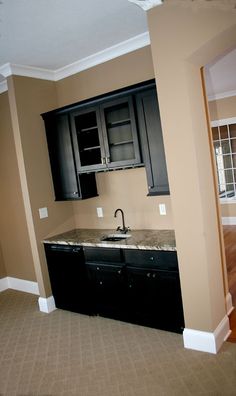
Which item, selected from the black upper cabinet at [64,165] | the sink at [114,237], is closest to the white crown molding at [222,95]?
the black upper cabinet at [64,165]

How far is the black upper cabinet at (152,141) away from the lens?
2893mm

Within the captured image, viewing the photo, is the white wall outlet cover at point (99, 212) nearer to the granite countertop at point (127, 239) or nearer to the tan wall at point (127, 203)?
the tan wall at point (127, 203)

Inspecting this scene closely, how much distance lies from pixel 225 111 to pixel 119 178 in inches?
167

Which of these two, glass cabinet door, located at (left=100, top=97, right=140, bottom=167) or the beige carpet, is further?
glass cabinet door, located at (left=100, top=97, right=140, bottom=167)

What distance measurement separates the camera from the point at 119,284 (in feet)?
10.2

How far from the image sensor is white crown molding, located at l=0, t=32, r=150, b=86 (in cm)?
315

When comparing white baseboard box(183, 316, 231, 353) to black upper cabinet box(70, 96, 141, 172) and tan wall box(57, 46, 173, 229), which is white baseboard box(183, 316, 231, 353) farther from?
black upper cabinet box(70, 96, 141, 172)

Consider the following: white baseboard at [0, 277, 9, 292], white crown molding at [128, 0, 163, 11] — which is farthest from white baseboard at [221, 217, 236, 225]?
white crown molding at [128, 0, 163, 11]

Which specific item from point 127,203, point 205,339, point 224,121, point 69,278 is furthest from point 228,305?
point 224,121

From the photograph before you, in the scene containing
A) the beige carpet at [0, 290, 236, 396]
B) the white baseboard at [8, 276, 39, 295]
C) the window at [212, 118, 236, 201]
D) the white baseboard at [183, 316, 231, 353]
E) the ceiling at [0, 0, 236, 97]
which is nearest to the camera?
the beige carpet at [0, 290, 236, 396]

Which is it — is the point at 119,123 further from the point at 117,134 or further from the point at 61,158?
the point at 61,158

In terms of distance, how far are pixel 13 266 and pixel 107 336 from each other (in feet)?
7.03

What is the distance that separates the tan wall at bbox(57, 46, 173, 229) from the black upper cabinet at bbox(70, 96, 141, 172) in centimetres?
30

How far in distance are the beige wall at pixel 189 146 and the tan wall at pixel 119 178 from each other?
736 millimetres
